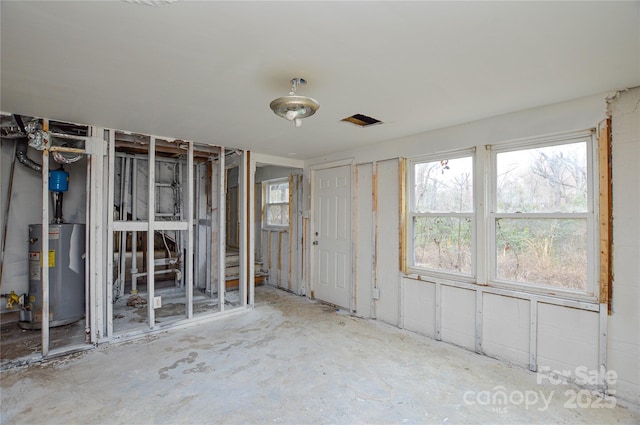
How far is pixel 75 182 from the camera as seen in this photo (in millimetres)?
4035

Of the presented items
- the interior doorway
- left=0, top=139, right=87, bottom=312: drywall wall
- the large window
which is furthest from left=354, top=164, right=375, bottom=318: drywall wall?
left=0, top=139, right=87, bottom=312: drywall wall

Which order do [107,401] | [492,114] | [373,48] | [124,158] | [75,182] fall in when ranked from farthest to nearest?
[124,158], [75,182], [492,114], [107,401], [373,48]

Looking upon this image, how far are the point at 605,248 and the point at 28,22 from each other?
3.85 metres

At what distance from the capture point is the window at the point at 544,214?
2424mm

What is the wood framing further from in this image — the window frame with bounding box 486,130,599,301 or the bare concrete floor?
the bare concrete floor

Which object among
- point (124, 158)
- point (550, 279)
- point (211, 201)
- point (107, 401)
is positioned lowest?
→ point (107, 401)

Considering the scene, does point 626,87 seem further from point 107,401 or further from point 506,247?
point 107,401

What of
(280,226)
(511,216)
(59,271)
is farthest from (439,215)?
(59,271)

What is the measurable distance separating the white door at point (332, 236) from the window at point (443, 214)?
1026 millimetres

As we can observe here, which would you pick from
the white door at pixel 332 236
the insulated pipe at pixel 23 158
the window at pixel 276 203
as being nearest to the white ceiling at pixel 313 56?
the insulated pipe at pixel 23 158

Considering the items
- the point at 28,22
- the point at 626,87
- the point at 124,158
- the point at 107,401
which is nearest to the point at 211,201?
the point at 124,158

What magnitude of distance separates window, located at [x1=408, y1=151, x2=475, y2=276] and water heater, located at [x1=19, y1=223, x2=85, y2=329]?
3.99 metres

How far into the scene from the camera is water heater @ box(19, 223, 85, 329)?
131 inches

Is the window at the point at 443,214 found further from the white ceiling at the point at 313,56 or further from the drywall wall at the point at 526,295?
the white ceiling at the point at 313,56
